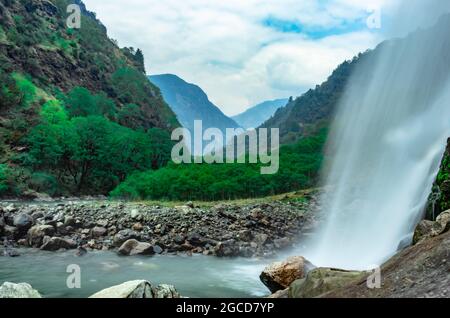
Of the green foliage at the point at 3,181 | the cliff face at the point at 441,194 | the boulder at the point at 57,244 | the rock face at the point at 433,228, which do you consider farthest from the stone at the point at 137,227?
the green foliage at the point at 3,181

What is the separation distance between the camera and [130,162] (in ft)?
269

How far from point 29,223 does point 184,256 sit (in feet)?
37.4

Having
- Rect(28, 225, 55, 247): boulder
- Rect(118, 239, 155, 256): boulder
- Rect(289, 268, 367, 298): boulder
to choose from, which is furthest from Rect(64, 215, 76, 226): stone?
Rect(289, 268, 367, 298): boulder

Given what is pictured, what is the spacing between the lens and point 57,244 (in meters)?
25.4

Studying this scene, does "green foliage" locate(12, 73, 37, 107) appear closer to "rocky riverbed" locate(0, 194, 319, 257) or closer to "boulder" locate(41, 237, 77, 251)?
"rocky riverbed" locate(0, 194, 319, 257)

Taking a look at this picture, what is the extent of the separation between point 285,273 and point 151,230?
1773cm

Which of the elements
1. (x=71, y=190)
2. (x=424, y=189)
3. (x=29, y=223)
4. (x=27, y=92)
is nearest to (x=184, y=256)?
(x=29, y=223)

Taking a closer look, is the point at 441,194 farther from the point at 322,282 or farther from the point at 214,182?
the point at 214,182

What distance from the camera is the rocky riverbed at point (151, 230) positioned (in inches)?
1035

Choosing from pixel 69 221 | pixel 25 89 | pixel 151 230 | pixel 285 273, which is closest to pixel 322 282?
pixel 285 273

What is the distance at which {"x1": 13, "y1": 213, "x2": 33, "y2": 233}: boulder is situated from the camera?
28047 mm

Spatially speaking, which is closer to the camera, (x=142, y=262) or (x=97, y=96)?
(x=142, y=262)

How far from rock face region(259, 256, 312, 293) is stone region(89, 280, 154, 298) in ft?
18.0
